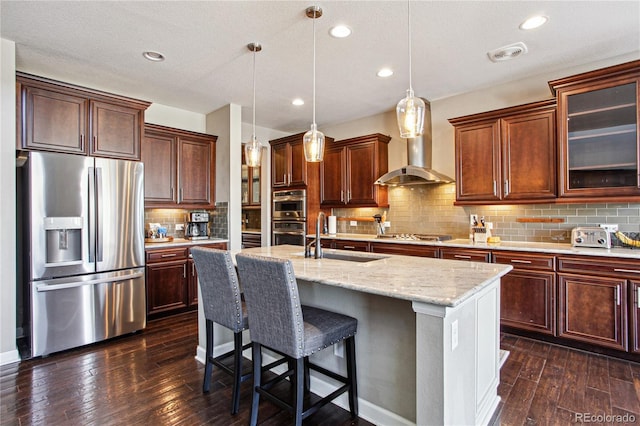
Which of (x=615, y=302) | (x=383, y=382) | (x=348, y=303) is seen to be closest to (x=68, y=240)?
(x=348, y=303)

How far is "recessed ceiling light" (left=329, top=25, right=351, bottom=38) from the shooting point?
A: 2.71 metres

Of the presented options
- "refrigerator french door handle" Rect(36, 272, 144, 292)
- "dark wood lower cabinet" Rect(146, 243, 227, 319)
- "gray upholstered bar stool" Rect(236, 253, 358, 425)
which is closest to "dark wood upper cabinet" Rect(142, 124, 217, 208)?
"dark wood lower cabinet" Rect(146, 243, 227, 319)

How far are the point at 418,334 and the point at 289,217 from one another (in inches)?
158

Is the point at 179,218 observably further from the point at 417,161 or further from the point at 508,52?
the point at 508,52

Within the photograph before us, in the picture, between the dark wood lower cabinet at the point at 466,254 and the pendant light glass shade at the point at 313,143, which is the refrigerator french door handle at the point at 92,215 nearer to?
the pendant light glass shade at the point at 313,143

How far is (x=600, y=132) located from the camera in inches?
122

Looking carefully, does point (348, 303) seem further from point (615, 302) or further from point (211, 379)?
point (615, 302)

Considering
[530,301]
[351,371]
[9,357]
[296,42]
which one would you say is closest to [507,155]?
[530,301]

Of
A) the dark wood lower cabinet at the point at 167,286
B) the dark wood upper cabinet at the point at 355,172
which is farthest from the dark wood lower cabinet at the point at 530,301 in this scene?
the dark wood lower cabinet at the point at 167,286

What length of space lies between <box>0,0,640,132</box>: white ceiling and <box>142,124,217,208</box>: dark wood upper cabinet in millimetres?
590

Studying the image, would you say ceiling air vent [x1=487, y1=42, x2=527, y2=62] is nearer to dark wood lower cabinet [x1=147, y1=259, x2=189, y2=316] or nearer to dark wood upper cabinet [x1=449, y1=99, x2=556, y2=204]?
dark wood upper cabinet [x1=449, y1=99, x2=556, y2=204]

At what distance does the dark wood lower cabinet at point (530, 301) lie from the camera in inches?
124

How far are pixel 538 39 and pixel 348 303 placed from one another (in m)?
2.84

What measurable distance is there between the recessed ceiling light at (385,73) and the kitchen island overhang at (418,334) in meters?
2.17
